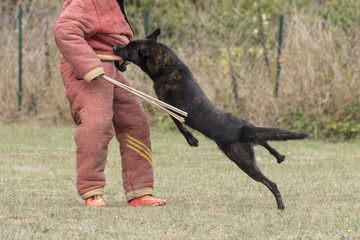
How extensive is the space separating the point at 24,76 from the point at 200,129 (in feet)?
26.3

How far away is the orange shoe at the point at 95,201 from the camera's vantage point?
540 centimetres

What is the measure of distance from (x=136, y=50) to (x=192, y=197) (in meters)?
1.38

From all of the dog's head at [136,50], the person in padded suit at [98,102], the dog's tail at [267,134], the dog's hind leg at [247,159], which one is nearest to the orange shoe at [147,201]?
the person in padded suit at [98,102]

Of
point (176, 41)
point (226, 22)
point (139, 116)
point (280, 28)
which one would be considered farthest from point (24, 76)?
point (139, 116)

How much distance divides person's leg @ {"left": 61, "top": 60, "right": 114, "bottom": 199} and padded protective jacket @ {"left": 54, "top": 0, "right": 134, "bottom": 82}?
5.7 inches

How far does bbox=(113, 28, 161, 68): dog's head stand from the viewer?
5.50 meters

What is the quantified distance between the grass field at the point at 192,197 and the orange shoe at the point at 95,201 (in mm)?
52

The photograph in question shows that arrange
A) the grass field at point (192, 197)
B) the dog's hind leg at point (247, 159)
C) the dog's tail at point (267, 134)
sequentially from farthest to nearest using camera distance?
1. the dog's hind leg at point (247, 159)
2. the dog's tail at point (267, 134)
3. the grass field at point (192, 197)

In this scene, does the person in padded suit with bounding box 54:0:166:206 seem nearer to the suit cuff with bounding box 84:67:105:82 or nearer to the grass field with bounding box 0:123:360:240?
the suit cuff with bounding box 84:67:105:82

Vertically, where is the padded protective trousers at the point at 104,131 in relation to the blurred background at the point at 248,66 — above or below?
above

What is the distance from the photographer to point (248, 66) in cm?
1144

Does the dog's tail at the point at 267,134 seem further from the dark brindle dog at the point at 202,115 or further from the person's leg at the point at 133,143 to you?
the person's leg at the point at 133,143

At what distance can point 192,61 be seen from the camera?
11.8 m

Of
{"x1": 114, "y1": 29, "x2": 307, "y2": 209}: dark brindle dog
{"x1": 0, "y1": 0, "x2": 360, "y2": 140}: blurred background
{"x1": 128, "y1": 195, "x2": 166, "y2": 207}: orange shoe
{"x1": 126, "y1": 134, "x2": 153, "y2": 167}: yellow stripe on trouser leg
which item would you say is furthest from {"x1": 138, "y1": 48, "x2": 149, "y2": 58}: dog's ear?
{"x1": 0, "y1": 0, "x2": 360, "y2": 140}: blurred background
